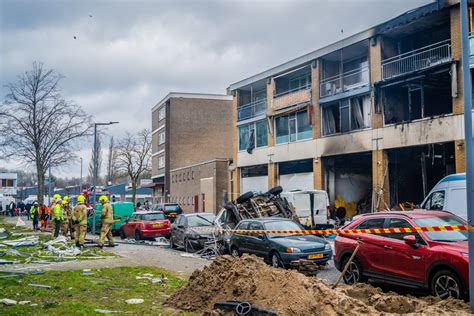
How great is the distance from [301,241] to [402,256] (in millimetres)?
4591

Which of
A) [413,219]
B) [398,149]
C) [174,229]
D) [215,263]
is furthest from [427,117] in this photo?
[215,263]

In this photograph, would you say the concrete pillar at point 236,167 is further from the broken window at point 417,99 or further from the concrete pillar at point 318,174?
the broken window at point 417,99

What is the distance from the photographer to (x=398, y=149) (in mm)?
28328

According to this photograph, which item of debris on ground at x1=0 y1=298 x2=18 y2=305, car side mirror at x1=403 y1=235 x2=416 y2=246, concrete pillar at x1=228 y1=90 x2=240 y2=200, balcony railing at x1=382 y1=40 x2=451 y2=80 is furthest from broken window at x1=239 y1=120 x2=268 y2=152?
debris on ground at x1=0 y1=298 x2=18 y2=305

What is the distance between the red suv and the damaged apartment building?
1473 centimetres

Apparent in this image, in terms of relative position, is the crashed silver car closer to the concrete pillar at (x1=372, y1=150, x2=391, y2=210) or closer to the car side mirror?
the car side mirror

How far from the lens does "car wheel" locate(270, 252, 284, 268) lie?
13564mm

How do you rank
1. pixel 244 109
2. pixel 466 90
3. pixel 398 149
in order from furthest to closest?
pixel 244 109
pixel 398 149
pixel 466 90

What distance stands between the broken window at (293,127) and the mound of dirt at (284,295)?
26863 millimetres

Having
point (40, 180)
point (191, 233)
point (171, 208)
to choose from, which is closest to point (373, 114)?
point (191, 233)

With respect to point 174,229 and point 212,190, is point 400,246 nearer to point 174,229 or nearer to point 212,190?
point 174,229

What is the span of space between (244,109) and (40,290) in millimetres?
35005

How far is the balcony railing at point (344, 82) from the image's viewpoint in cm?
3122

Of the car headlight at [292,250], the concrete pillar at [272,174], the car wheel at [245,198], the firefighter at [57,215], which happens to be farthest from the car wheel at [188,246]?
the concrete pillar at [272,174]
